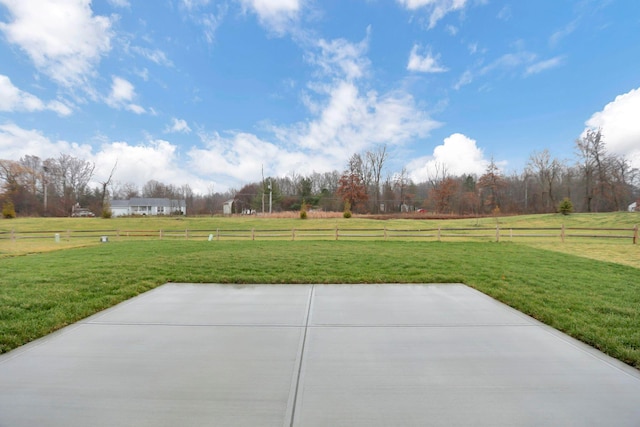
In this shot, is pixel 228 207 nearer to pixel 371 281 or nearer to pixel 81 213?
pixel 81 213

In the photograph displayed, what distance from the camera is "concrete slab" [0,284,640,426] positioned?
5.90ft

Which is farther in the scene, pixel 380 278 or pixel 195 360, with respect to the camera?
pixel 380 278

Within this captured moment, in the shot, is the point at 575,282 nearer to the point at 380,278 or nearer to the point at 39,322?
the point at 380,278

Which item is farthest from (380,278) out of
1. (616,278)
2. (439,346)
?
(616,278)

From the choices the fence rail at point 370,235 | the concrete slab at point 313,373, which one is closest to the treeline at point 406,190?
the fence rail at point 370,235

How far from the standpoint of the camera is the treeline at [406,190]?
3491 cm

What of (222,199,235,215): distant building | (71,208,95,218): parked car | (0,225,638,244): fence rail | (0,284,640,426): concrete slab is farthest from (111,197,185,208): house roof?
(0,284,640,426): concrete slab

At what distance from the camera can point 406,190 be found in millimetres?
47500

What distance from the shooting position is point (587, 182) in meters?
34.6

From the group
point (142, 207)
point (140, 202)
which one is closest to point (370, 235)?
point (142, 207)

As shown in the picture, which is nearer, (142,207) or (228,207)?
(228,207)

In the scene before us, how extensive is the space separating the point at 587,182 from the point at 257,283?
4560 centimetres

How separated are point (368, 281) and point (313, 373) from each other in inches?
132

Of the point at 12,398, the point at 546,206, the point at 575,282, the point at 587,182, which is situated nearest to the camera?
the point at 12,398
